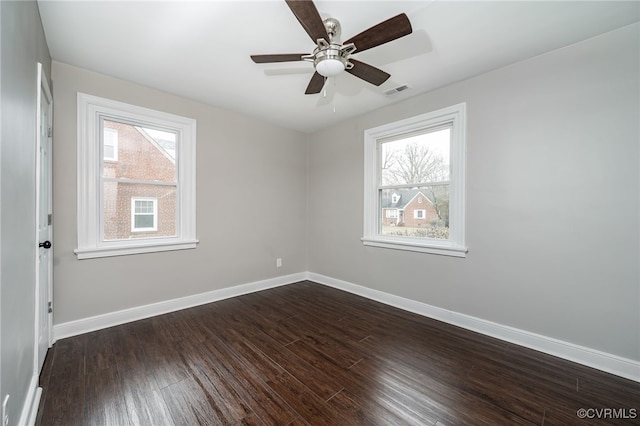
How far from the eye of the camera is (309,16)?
4.78ft

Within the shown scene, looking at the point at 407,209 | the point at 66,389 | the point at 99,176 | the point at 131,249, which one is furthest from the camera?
the point at 407,209

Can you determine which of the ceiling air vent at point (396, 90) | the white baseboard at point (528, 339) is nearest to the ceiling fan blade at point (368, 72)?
the ceiling air vent at point (396, 90)

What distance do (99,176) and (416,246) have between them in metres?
3.51

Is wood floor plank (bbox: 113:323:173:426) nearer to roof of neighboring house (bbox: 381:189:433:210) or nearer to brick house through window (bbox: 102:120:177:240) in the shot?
brick house through window (bbox: 102:120:177:240)

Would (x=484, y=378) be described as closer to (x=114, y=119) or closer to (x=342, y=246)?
(x=342, y=246)

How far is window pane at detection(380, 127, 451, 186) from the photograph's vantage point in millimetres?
2951

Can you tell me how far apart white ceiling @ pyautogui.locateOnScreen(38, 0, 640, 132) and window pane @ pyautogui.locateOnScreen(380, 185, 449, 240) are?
1189 mm

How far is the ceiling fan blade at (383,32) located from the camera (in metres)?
1.47

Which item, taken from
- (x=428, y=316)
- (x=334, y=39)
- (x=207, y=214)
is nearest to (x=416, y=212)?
(x=428, y=316)

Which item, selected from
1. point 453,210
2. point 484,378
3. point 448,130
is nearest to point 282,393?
point 484,378

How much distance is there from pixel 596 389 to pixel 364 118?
3397 mm

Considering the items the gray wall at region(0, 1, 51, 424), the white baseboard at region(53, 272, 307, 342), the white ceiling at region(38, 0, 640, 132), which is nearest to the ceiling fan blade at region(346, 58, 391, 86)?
the white ceiling at region(38, 0, 640, 132)

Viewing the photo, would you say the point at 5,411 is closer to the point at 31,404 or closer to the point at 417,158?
the point at 31,404

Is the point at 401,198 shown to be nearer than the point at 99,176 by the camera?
No
